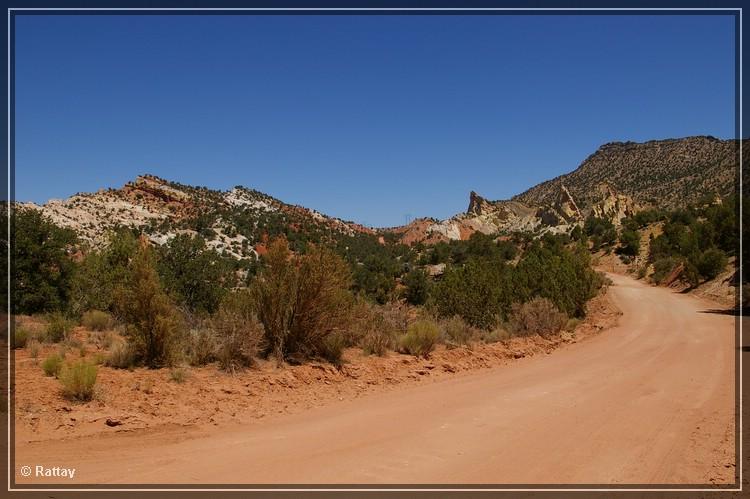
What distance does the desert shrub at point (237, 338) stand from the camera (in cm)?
1004

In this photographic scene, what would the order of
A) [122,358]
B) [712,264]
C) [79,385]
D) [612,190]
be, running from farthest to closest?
1. [612,190]
2. [712,264]
3. [122,358]
4. [79,385]

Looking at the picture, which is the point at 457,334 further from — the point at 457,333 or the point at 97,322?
the point at 97,322

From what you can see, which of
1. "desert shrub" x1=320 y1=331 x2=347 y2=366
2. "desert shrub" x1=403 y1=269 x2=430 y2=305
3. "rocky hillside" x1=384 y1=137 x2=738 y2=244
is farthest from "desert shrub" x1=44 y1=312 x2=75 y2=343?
"rocky hillside" x1=384 y1=137 x2=738 y2=244

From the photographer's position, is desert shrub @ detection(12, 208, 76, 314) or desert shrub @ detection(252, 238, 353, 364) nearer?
desert shrub @ detection(252, 238, 353, 364)

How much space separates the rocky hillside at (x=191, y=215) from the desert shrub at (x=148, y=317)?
150 feet

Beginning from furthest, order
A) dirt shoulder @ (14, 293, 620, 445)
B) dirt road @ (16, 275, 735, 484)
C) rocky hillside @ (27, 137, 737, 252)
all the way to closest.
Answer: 1. rocky hillside @ (27, 137, 737, 252)
2. dirt shoulder @ (14, 293, 620, 445)
3. dirt road @ (16, 275, 735, 484)

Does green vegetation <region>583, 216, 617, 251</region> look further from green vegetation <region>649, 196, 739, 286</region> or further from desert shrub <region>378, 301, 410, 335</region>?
desert shrub <region>378, 301, 410, 335</region>

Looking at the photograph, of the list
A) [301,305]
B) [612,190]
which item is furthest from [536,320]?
[612,190]

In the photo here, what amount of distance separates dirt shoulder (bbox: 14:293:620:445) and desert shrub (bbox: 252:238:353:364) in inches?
27.9

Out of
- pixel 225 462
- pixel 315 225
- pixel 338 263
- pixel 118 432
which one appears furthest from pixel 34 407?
pixel 315 225

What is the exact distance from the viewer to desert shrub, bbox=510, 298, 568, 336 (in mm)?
16859

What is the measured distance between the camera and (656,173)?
328 feet

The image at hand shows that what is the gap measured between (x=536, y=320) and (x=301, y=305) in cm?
867

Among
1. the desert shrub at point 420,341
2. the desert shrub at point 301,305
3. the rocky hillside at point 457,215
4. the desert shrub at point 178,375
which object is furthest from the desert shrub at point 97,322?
the rocky hillside at point 457,215
